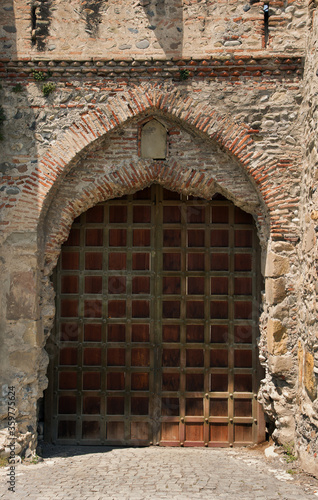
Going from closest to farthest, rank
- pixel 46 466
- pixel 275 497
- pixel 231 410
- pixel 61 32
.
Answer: pixel 275 497, pixel 46 466, pixel 61 32, pixel 231 410

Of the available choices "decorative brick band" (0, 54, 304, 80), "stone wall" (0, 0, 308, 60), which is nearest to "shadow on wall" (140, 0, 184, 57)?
"stone wall" (0, 0, 308, 60)

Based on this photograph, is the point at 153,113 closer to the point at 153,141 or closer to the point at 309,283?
the point at 153,141

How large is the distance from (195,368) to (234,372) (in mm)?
497

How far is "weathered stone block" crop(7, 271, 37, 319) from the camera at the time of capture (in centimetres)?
568

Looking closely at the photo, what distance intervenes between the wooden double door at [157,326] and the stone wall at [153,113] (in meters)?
0.58

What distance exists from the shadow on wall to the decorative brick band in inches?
7.9

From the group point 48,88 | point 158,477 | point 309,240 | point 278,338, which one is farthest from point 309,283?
point 48,88

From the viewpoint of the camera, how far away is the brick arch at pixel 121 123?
5.66 metres

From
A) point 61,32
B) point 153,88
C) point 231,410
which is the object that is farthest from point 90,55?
point 231,410

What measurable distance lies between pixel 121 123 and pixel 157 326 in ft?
8.42

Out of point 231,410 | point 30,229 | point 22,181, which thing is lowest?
point 231,410

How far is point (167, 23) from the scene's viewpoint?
5746mm

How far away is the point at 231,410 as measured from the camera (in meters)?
6.26

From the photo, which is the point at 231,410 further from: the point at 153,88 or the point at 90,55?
the point at 90,55
